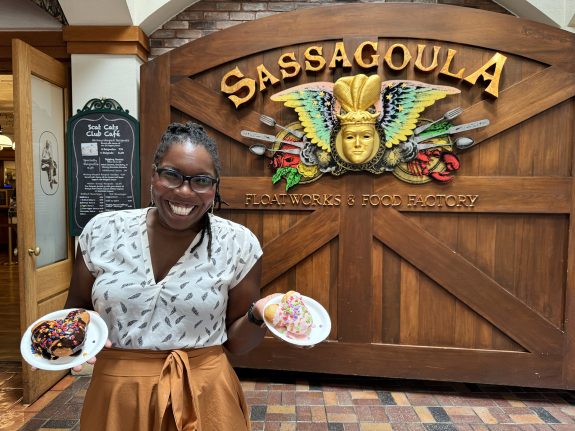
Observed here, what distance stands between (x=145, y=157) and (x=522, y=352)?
309 centimetres

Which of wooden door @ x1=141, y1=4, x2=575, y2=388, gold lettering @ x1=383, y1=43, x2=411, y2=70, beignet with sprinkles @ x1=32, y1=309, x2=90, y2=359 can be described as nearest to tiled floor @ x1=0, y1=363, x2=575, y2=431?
wooden door @ x1=141, y1=4, x2=575, y2=388

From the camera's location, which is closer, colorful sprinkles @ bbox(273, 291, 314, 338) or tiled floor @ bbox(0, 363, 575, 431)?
colorful sprinkles @ bbox(273, 291, 314, 338)

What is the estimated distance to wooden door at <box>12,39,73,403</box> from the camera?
270cm

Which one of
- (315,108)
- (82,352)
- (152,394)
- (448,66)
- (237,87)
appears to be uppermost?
(448,66)

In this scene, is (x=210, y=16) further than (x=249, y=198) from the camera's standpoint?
Yes

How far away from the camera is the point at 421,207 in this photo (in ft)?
9.46

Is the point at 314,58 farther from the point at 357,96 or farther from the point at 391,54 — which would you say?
the point at 391,54

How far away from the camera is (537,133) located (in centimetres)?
278

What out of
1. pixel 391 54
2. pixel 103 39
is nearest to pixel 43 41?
pixel 103 39

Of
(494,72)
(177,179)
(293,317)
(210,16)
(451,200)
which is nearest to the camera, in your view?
(177,179)

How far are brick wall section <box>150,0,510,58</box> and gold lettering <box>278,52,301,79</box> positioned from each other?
0.52 metres

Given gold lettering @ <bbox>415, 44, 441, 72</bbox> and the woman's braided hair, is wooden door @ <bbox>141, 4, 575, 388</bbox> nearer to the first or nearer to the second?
gold lettering @ <bbox>415, 44, 441, 72</bbox>

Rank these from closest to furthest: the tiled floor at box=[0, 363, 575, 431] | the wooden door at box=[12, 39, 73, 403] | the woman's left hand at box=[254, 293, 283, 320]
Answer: the woman's left hand at box=[254, 293, 283, 320] < the tiled floor at box=[0, 363, 575, 431] < the wooden door at box=[12, 39, 73, 403]

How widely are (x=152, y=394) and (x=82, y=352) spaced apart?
0.80ft
